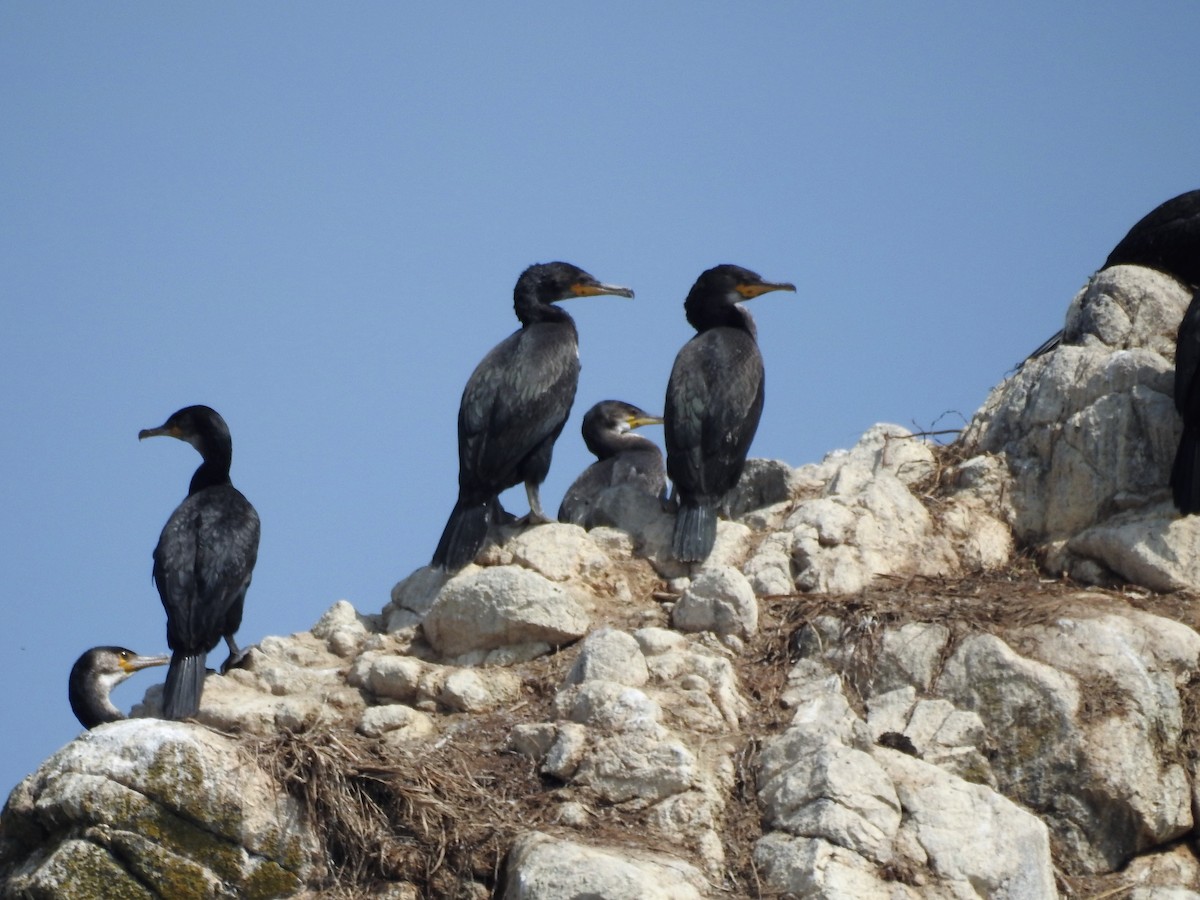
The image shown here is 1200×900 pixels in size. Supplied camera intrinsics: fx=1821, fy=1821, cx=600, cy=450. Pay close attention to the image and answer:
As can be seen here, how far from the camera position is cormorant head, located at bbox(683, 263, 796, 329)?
13266 millimetres

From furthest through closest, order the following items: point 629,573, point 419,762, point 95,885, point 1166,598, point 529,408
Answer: point 529,408, point 629,573, point 1166,598, point 419,762, point 95,885

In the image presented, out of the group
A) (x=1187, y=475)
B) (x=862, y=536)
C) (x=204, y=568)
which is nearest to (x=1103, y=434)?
(x=1187, y=475)

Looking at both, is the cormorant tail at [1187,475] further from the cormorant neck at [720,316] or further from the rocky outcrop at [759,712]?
the cormorant neck at [720,316]

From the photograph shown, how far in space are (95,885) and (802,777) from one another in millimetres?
3268

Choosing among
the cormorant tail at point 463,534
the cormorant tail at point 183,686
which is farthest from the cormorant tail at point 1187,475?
the cormorant tail at point 183,686

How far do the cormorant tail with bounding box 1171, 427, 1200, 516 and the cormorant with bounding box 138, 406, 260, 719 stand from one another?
19.0 ft

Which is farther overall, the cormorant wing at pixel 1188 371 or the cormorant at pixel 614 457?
the cormorant at pixel 614 457

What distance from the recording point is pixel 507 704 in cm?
1000

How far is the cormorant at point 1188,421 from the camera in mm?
10875

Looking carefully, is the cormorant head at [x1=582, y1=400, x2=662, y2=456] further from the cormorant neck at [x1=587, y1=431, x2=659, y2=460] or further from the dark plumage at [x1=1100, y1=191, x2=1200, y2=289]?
the dark plumage at [x1=1100, y1=191, x2=1200, y2=289]

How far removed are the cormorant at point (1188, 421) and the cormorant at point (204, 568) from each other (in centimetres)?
581

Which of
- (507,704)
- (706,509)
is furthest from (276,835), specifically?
(706,509)

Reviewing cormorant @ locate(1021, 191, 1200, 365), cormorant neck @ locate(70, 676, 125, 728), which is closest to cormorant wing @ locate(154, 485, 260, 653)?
cormorant neck @ locate(70, 676, 125, 728)

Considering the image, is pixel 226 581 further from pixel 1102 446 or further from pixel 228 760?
pixel 1102 446
